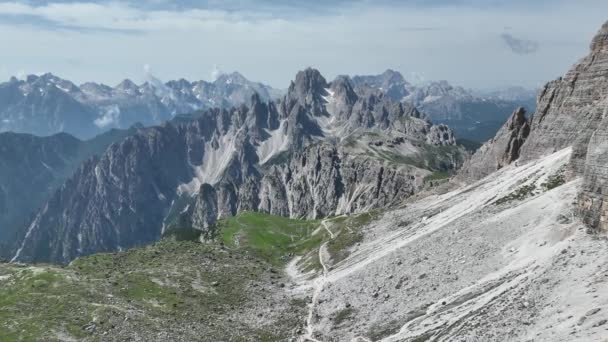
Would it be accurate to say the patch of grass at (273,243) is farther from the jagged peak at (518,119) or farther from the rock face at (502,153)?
the jagged peak at (518,119)

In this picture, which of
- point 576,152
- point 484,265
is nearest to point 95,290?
point 484,265

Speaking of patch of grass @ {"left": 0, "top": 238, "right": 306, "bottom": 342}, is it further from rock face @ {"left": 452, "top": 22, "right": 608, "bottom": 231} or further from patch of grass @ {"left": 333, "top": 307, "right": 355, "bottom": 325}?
rock face @ {"left": 452, "top": 22, "right": 608, "bottom": 231}

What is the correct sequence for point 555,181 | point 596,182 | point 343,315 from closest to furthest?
point 596,182, point 343,315, point 555,181

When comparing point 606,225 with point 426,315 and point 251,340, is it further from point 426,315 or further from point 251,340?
point 251,340

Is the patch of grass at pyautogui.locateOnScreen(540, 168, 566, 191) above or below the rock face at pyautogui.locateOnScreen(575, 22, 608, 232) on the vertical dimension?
below

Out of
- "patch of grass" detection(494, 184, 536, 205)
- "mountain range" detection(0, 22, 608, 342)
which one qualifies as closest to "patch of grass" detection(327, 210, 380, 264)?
"mountain range" detection(0, 22, 608, 342)

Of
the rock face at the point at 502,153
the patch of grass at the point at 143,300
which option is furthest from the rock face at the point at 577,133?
the patch of grass at the point at 143,300

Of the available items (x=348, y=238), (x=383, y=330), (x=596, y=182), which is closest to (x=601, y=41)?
(x=596, y=182)

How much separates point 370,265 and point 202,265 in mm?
44763

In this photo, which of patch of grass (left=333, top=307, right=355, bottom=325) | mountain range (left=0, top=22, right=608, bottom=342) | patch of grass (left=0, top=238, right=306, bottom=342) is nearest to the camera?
mountain range (left=0, top=22, right=608, bottom=342)

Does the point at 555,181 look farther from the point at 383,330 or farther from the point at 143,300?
the point at 143,300

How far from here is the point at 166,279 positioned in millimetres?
117625

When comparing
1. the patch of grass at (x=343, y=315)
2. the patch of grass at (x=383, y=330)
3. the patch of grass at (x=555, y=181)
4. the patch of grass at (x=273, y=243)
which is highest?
the patch of grass at (x=555, y=181)

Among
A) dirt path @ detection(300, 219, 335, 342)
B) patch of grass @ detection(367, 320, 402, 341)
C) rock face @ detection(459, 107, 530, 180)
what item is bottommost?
dirt path @ detection(300, 219, 335, 342)
